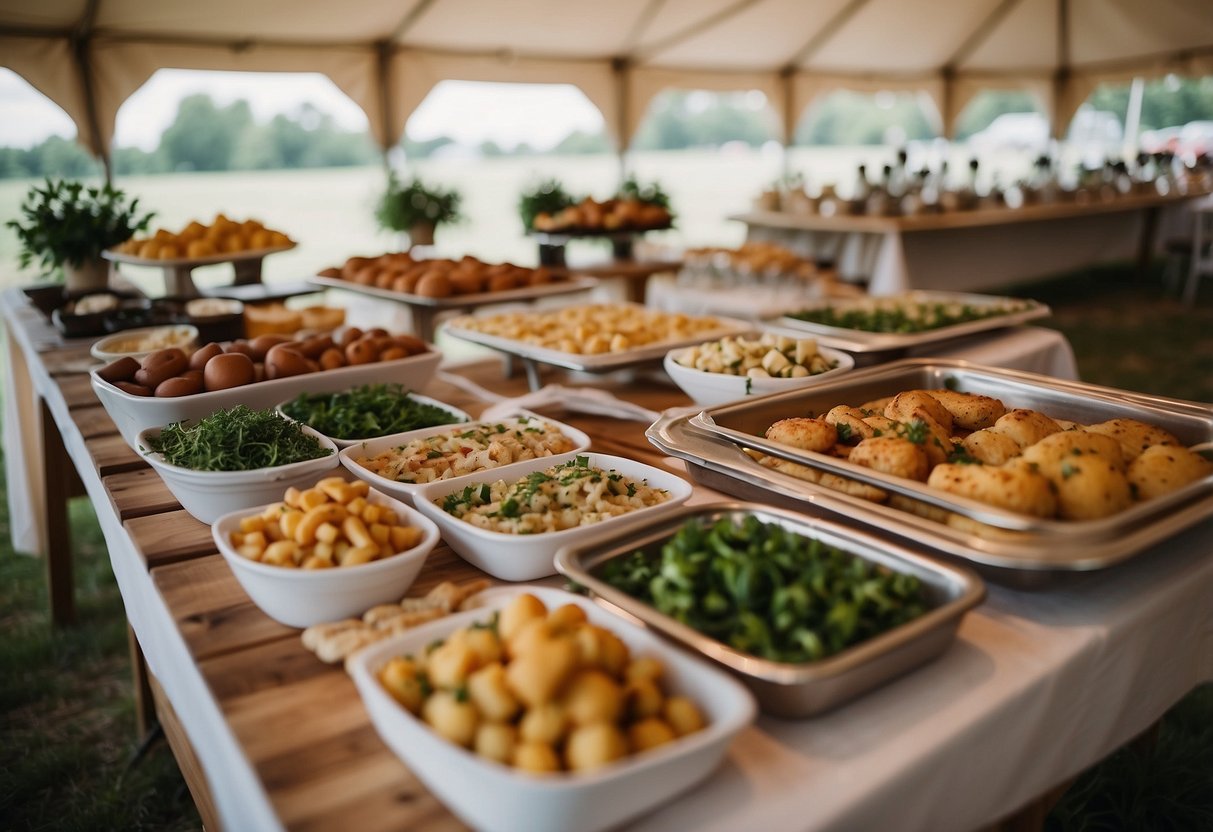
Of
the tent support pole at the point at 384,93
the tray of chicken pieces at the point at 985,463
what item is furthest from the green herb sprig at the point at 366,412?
A: the tent support pole at the point at 384,93

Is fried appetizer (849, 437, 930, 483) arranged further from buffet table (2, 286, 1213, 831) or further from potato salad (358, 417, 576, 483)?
potato salad (358, 417, 576, 483)

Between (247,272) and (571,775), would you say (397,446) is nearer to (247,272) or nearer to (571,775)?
(571,775)

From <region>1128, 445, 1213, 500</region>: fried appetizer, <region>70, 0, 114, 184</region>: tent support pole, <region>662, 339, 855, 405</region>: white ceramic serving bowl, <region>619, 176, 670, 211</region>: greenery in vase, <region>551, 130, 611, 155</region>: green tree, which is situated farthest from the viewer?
<region>551, 130, 611, 155</region>: green tree

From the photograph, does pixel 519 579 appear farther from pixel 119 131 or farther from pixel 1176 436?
pixel 119 131

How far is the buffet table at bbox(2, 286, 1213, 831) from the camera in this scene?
76 cm

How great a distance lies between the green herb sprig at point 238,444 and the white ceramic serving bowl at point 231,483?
0.02 m

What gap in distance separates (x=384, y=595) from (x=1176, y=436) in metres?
1.28

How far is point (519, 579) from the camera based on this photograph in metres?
1.13

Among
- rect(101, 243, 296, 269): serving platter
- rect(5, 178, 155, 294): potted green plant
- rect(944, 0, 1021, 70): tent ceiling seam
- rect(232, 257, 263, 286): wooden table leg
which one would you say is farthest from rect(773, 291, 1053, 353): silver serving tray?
rect(944, 0, 1021, 70): tent ceiling seam

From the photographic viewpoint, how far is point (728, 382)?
1.75 m

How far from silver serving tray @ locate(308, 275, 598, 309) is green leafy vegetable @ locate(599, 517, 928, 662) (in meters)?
1.64

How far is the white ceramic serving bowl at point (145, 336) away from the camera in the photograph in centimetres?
206

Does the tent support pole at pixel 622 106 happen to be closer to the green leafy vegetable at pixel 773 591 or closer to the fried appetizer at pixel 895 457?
the fried appetizer at pixel 895 457

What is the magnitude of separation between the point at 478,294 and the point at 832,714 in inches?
77.3
